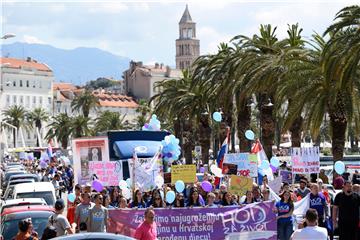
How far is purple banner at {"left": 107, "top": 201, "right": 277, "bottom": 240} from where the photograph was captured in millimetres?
17359

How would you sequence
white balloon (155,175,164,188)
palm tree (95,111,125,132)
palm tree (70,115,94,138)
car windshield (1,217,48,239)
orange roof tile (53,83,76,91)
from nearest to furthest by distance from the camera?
car windshield (1,217,48,239) < white balloon (155,175,164,188) < palm tree (70,115,94,138) < palm tree (95,111,125,132) < orange roof tile (53,83,76,91)

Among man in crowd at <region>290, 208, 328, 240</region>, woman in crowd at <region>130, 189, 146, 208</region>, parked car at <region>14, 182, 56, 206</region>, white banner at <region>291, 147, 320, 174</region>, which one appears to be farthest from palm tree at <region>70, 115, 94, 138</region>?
man in crowd at <region>290, 208, 328, 240</region>

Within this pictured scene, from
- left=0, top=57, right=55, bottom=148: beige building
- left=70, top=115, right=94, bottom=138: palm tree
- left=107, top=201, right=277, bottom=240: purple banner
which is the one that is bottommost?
left=107, top=201, right=277, bottom=240: purple banner

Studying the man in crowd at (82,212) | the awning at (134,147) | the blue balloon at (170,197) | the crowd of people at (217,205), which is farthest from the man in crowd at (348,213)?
the awning at (134,147)

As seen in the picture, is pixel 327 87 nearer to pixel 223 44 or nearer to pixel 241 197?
pixel 241 197

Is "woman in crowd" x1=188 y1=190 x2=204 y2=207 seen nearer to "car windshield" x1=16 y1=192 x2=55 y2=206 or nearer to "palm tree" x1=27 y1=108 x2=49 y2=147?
"car windshield" x1=16 y1=192 x2=55 y2=206

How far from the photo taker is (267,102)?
138ft

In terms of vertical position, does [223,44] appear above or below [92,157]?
above

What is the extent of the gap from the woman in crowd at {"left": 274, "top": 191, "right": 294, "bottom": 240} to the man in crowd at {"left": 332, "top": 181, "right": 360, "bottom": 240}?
1.12 m

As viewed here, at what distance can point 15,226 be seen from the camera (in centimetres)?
1647

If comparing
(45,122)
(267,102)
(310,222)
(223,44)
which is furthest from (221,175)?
(45,122)

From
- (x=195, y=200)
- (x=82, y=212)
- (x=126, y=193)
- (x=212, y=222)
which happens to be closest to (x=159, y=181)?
Answer: (x=126, y=193)

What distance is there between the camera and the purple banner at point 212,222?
17359 mm

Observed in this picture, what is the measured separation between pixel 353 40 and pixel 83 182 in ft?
33.2
